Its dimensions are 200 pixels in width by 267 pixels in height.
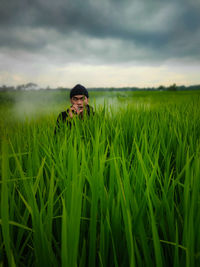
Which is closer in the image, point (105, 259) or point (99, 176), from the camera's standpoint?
point (105, 259)

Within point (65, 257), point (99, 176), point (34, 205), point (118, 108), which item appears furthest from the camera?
point (118, 108)

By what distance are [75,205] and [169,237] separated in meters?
0.27

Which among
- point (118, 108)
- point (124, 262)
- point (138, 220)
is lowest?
point (124, 262)

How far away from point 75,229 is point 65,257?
0.05 m

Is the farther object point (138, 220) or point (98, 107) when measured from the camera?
point (98, 107)

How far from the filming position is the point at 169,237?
43 cm

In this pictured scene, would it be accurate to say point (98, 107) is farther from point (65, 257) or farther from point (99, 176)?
point (65, 257)

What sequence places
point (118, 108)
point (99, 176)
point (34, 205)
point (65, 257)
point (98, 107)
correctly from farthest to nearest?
1. point (118, 108)
2. point (98, 107)
3. point (99, 176)
4. point (34, 205)
5. point (65, 257)

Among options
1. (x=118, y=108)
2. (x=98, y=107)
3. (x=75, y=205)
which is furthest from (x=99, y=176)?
(x=118, y=108)

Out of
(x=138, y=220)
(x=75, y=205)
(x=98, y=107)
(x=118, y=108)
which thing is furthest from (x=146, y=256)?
(x=118, y=108)

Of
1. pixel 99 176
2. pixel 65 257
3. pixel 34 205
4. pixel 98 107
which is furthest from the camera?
pixel 98 107

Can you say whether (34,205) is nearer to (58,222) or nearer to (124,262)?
(58,222)

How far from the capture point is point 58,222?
48cm

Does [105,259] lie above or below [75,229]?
below
